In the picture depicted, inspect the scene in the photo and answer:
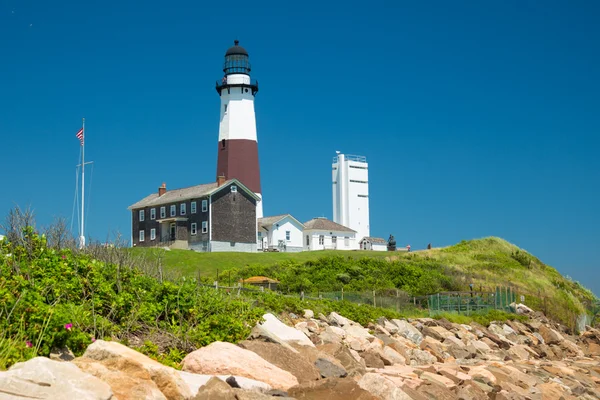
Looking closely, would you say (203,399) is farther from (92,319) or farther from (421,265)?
(421,265)

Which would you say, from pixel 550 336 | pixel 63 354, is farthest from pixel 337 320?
pixel 550 336

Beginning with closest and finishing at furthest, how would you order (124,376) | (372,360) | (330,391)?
1. (124,376)
2. (330,391)
3. (372,360)

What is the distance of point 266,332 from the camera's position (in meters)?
13.5

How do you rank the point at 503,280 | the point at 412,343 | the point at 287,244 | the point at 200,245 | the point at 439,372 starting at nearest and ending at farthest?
the point at 439,372, the point at 412,343, the point at 503,280, the point at 200,245, the point at 287,244

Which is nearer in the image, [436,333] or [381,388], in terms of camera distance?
[381,388]

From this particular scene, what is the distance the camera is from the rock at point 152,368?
30.4 feet

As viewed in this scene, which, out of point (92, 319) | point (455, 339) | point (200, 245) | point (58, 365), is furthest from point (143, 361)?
point (200, 245)

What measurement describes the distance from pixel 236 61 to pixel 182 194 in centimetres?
1336

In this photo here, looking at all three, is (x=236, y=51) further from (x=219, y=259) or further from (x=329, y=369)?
(x=329, y=369)

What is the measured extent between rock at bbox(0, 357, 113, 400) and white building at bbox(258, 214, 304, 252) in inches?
A: 2205

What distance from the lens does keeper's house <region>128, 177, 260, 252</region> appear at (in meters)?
57.6

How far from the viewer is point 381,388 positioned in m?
11.9

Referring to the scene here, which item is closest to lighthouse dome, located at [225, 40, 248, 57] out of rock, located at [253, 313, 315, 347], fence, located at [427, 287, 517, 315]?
fence, located at [427, 287, 517, 315]

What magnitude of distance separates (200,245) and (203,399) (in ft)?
161
